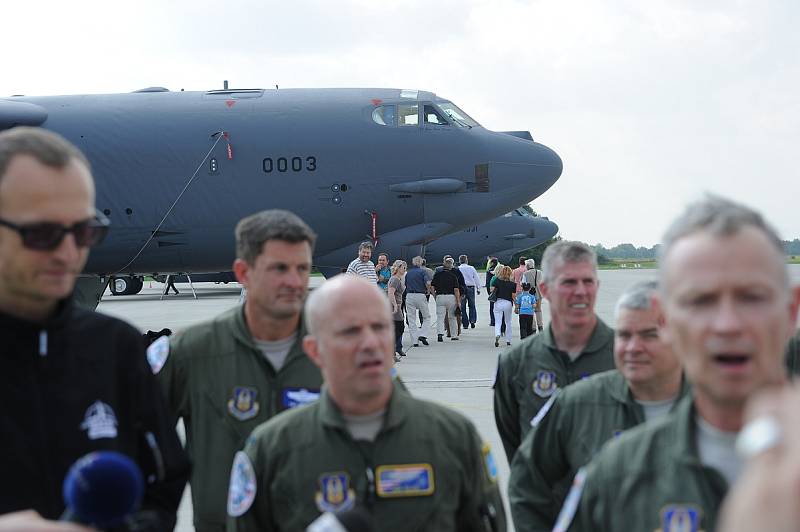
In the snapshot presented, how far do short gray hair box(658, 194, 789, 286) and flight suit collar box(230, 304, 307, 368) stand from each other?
2250 mm

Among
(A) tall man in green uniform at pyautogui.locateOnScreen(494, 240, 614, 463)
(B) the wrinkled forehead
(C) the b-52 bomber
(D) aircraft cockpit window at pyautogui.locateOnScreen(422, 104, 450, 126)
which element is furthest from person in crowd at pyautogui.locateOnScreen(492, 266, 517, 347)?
(B) the wrinkled forehead

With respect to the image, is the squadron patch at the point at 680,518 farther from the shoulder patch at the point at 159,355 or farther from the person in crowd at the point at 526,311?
the person in crowd at the point at 526,311

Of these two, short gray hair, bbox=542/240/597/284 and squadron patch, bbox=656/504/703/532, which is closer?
squadron patch, bbox=656/504/703/532

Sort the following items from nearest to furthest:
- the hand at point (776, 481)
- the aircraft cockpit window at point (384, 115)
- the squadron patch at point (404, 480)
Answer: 1. the hand at point (776, 481)
2. the squadron patch at point (404, 480)
3. the aircraft cockpit window at point (384, 115)

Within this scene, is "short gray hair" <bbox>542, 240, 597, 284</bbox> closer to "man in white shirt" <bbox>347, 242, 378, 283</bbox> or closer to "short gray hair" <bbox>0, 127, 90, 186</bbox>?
"short gray hair" <bbox>0, 127, 90, 186</bbox>

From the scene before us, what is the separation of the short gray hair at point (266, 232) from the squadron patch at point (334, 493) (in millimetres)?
Result: 1436

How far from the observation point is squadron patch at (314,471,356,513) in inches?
119

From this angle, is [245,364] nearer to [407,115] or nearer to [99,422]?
[99,422]

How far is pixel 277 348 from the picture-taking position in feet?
14.1

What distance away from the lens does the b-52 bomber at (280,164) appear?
644 inches

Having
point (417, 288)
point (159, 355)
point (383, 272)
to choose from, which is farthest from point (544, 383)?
point (417, 288)

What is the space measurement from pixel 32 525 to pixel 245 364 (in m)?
2.17

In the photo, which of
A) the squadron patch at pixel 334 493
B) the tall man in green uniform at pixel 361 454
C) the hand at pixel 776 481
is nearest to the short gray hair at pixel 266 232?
the tall man in green uniform at pixel 361 454

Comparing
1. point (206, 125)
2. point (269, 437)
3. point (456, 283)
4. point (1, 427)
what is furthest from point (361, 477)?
point (456, 283)
